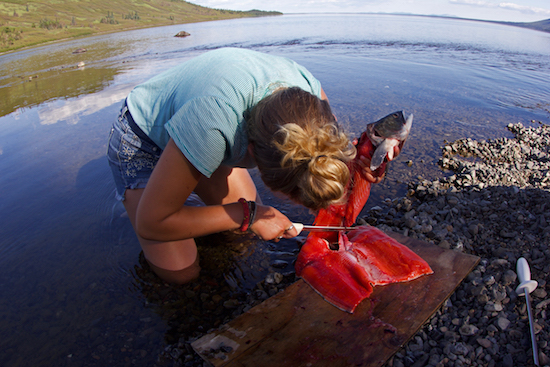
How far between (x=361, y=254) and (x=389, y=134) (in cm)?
106

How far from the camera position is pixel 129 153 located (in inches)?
90.2

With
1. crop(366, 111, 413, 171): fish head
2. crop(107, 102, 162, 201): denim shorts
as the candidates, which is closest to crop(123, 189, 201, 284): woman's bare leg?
crop(107, 102, 162, 201): denim shorts

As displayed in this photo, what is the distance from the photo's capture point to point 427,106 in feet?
21.6

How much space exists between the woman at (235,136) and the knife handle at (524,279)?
153 centimetres

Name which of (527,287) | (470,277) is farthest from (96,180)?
(527,287)

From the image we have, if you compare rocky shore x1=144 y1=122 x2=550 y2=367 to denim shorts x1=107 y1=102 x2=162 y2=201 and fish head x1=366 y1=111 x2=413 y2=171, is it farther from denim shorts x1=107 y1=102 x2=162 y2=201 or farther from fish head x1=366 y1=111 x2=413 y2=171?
fish head x1=366 y1=111 x2=413 y2=171

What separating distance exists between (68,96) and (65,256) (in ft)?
21.8

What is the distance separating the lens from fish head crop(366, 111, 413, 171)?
2.09 metres

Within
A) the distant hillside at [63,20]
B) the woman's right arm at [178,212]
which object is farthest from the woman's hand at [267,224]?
the distant hillside at [63,20]

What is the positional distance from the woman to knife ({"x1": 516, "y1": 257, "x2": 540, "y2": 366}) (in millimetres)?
1473

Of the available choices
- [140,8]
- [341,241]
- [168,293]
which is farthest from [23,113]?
[140,8]

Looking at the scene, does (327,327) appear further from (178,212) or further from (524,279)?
(524,279)

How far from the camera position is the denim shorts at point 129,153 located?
224 cm

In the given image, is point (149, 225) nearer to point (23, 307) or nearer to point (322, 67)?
point (23, 307)
